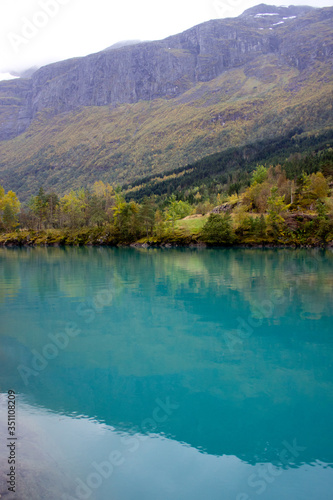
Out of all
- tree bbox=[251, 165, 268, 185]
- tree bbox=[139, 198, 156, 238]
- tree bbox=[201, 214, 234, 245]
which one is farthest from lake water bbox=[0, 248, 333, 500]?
tree bbox=[251, 165, 268, 185]

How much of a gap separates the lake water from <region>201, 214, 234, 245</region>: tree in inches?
2466

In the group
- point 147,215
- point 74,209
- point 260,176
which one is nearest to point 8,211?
point 74,209

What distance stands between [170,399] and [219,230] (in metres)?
76.5

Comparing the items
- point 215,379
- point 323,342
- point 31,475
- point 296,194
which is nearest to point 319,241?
point 296,194

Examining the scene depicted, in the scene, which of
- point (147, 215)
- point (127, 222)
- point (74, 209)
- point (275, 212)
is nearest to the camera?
point (275, 212)

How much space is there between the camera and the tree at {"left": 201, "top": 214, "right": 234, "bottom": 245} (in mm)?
85625

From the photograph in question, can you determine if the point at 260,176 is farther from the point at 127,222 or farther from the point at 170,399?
the point at 170,399

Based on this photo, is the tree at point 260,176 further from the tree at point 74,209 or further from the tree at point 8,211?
the tree at point 8,211

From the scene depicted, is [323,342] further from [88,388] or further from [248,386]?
[88,388]

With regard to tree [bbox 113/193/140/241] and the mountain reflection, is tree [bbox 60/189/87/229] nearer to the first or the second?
tree [bbox 113/193/140/241]

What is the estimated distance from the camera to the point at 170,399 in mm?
11070

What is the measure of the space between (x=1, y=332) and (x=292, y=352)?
47.1 feet

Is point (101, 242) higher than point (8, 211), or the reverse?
point (8, 211)

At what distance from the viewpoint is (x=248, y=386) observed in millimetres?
11812
